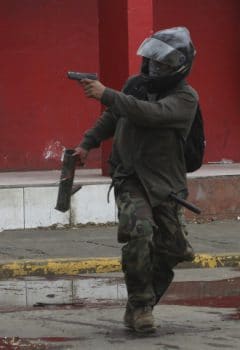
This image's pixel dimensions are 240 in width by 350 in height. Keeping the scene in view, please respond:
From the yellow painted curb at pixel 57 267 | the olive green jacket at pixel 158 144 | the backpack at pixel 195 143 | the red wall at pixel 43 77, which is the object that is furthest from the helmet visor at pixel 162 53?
the red wall at pixel 43 77

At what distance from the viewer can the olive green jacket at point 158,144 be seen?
5.93 meters

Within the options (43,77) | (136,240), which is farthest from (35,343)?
(43,77)

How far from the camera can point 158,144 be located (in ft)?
19.9

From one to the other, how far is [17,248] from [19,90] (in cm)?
330

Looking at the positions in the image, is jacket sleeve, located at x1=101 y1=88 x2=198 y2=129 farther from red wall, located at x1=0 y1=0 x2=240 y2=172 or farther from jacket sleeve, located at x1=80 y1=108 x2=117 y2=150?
red wall, located at x1=0 y1=0 x2=240 y2=172

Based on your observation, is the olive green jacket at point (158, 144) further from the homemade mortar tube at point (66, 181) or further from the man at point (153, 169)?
the homemade mortar tube at point (66, 181)

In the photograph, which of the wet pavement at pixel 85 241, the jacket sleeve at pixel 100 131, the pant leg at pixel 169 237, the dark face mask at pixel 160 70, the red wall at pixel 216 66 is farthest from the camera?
the red wall at pixel 216 66

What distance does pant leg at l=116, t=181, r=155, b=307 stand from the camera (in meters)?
5.93

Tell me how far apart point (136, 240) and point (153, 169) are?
0.45m

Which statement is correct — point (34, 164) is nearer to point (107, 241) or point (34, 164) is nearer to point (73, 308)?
point (107, 241)

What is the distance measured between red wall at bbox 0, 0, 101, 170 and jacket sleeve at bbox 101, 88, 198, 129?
255 inches

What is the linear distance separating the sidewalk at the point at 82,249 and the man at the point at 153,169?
260 cm

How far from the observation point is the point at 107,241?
9922 millimetres

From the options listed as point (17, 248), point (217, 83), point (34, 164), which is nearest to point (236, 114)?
point (217, 83)
